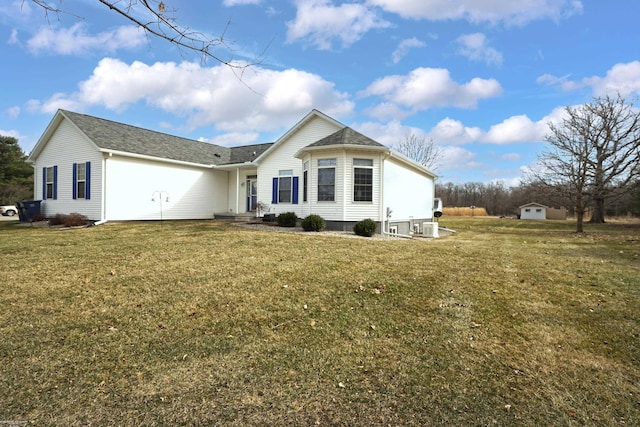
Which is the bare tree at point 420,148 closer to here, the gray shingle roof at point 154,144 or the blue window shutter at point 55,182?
the gray shingle roof at point 154,144

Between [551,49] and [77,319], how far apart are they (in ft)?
48.7

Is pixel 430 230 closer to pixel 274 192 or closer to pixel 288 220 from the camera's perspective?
pixel 288 220

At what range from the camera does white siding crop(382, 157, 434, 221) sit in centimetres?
1488

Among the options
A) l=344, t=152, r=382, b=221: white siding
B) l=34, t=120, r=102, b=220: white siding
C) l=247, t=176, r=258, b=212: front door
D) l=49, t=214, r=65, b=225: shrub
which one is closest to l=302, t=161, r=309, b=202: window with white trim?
l=344, t=152, r=382, b=221: white siding

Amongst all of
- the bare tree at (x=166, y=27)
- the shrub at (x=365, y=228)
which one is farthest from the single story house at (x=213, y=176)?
the bare tree at (x=166, y=27)

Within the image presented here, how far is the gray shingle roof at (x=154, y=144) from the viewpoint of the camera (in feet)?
54.0

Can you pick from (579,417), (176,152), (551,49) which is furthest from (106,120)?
(579,417)

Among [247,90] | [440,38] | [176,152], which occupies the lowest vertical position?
[247,90]

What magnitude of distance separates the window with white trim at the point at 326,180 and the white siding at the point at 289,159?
1649mm

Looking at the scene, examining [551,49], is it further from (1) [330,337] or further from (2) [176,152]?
(2) [176,152]

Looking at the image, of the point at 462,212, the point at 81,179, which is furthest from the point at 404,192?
the point at 462,212

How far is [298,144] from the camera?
1703 centimetres

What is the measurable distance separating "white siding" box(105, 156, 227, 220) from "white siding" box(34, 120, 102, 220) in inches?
27.7

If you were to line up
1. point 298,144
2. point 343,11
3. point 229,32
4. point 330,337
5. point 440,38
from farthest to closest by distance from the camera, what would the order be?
point 298,144 < point 440,38 < point 343,11 < point 330,337 < point 229,32
